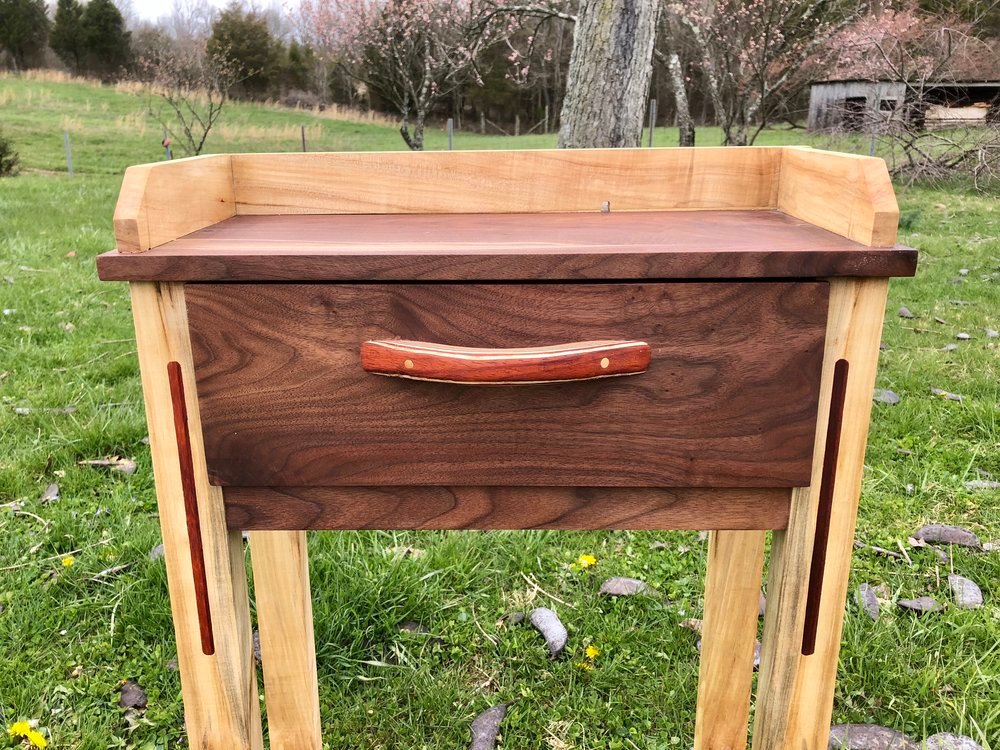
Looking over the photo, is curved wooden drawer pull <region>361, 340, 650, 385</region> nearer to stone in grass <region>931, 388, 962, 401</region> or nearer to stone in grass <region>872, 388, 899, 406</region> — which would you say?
stone in grass <region>872, 388, 899, 406</region>

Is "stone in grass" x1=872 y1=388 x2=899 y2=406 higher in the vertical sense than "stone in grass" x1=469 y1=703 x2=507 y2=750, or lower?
higher

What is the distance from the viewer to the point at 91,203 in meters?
6.93

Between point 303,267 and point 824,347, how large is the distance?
566mm

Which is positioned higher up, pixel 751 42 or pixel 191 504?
pixel 751 42

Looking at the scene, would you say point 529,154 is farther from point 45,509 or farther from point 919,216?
point 919,216

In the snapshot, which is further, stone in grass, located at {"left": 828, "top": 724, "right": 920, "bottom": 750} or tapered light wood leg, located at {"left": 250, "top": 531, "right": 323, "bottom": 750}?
stone in grass, located at {"left": 828, "top": 724, "right": 920, "bottom": 750}

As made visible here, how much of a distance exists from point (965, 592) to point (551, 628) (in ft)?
3.18

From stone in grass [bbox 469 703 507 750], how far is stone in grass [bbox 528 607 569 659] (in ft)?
0.61

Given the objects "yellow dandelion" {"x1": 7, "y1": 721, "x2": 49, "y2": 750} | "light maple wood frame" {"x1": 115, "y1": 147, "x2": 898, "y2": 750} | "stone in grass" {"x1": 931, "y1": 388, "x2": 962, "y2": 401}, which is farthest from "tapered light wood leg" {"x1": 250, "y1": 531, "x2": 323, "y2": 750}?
"stone in grass" {"x1": 931, "y1": 388, "x2": 962, "y2": 401}

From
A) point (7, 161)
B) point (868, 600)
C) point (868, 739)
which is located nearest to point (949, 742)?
point (868, 739)

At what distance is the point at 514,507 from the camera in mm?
927

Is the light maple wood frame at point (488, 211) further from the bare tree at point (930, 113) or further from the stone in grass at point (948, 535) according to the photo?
the bare tree at point (930, 113)

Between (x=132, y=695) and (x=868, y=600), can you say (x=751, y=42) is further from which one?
(x=132, y=695)

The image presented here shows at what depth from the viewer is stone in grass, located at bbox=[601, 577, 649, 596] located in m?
1.91
